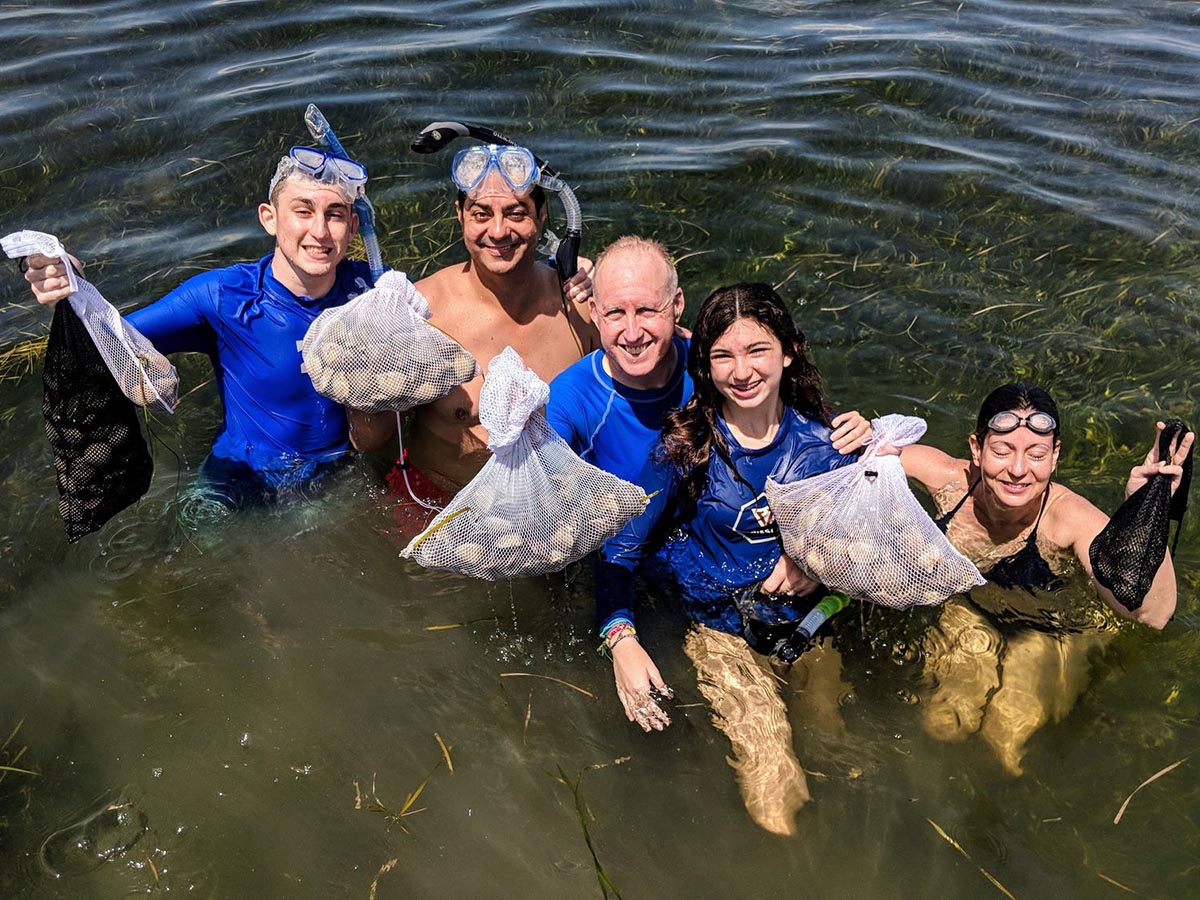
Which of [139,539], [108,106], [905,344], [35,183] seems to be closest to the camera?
[139,539]

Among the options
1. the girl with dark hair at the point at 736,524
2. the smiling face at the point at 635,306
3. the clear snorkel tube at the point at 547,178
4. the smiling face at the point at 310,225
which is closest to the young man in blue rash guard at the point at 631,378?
the smiling face at the point at 635,306

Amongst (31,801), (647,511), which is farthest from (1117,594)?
(31,801)

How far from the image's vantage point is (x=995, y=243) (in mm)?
7477

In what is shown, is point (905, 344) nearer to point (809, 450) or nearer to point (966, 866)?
point (809, 450)

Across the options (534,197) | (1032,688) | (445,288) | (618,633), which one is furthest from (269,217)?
(1032,688)

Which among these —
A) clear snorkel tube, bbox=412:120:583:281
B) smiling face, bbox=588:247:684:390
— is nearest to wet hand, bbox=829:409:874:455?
smiling face, bbox=588:247:684:390

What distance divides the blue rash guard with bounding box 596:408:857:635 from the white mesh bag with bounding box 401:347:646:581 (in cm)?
34

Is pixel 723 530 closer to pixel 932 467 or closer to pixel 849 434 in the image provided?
pixel 849 434

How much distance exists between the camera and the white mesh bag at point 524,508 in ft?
12.4

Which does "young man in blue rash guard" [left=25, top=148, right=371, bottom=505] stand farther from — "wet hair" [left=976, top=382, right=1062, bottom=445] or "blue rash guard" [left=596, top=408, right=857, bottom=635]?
"wet hair" [left=976, top=382, right=1062, bottom=445]

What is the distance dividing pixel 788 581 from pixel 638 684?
0.80m

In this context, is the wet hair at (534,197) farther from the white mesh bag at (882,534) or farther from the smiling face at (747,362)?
the white mesh bag at (882,534)

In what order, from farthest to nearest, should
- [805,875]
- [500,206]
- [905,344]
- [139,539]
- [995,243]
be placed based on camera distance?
1. [995,243]
2. [905,344]
3. [139,539]
4. [500,206]
5. [805,875]

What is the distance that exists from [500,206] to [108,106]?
5831 millimetres
